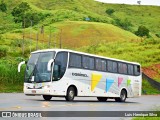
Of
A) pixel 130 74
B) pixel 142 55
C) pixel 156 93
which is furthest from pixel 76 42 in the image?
pixel 130 74

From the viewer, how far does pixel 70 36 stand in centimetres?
10475

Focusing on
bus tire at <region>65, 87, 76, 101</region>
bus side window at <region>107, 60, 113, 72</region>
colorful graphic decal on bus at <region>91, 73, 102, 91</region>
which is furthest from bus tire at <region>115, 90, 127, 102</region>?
bus tire at <region>65, 87, 76, 101</region>

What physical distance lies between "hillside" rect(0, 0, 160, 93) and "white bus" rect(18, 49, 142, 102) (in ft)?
42.9

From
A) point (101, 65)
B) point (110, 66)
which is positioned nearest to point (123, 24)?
point (110, 66)

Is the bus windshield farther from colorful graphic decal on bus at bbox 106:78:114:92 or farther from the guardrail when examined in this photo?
the guardrail

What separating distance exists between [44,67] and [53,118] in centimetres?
1129

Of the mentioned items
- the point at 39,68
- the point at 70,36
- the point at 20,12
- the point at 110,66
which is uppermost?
the point at 20,12

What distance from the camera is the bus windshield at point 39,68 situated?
25.5 meters

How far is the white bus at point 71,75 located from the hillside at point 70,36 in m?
13.1

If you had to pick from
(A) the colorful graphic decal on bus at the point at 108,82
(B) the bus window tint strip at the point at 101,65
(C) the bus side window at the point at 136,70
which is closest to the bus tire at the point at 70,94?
(B) the bus window tint strip at the point at 101,65

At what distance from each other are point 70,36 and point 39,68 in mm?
79253

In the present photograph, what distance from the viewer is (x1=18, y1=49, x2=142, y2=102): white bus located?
1000 inches

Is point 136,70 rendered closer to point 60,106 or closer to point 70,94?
point 70,94

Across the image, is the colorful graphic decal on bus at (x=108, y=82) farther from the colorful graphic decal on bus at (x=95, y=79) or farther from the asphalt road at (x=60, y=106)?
the asphalt road at (x=60, y=106)
